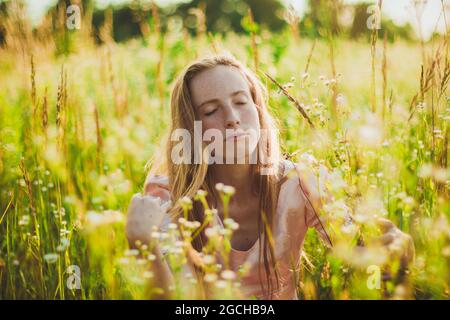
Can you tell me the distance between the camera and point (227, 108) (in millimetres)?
1562

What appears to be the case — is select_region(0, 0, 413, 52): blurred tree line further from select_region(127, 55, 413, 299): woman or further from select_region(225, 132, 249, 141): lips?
select_region(225, 132, 249, 141): lips

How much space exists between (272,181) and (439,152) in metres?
0.57

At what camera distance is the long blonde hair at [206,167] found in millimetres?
1711

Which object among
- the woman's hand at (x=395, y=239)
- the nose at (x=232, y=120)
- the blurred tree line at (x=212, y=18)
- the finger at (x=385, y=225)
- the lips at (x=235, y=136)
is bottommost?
the woman's hand at (x=395, y=239)

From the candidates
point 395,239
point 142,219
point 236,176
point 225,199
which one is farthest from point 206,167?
point 395,239

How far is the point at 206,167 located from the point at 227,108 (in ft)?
0.89

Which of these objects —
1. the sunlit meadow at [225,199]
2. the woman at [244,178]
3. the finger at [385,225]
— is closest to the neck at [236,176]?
the woman at [244,178]

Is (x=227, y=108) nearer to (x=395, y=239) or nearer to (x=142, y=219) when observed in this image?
(x=142, y=219)

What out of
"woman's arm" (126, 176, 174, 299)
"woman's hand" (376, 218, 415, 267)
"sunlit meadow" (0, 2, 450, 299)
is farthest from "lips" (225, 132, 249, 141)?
"woman's hand" (376, 218, 415, 267)

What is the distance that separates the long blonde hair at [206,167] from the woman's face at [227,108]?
0.14ft

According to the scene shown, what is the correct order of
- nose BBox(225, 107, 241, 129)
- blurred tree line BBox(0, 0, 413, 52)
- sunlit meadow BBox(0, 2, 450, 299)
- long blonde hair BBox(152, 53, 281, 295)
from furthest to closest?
blurred tree line BBox(0, 0, 413, 52)
long blonde hair BBox(152, 53, 281, 295)
nose BBox(225, 107, 241, 129)
sunlit meadow BBox(0, 2, 450, 299)

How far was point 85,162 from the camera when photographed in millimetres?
2260

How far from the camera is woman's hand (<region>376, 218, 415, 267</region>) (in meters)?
1.26

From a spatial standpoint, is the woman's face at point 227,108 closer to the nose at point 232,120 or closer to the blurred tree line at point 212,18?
the nose at point 232,120
